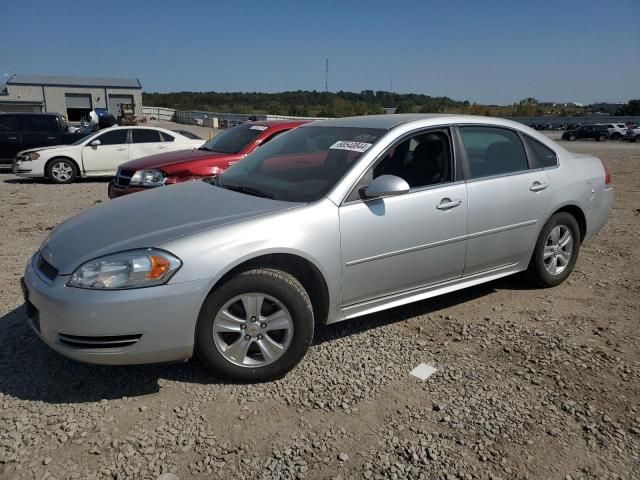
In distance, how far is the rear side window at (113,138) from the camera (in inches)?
480

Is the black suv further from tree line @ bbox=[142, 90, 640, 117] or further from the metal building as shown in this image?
tree line @ bbox=[142, 90, 640, 117]

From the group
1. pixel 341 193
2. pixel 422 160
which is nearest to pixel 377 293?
pixel 341 193

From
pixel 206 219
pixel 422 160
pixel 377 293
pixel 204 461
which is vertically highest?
pixel 422 160

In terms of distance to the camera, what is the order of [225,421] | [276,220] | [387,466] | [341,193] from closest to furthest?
[387,466] < [225,421] < [276,220] < [341,193]

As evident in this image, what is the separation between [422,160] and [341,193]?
0.91 metres

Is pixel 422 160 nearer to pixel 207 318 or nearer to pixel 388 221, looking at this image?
pixel 388 221

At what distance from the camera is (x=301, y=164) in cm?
388

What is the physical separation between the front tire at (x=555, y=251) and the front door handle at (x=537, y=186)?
0.33 metres

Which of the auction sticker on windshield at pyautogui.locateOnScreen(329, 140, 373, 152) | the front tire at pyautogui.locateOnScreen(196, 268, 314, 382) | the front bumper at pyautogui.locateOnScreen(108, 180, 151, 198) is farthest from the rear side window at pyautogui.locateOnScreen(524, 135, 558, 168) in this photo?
the front bumper at pyautogui.locateOnScreen(108, 180, 151, 198)

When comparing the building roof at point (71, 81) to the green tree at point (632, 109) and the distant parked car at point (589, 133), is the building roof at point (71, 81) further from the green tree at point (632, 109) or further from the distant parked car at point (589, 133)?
the green tree at point (632, 109)

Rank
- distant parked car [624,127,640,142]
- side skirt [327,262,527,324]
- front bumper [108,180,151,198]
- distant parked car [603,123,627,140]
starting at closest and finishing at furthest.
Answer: side skirt [327,262,527,324]
front bumper [108,180,151,198]
distant parked car [624,127,640,142]
distant parked car [603,123,627,140]

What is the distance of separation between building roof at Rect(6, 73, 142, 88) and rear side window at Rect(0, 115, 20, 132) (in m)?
45.5

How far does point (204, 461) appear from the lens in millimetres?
2445

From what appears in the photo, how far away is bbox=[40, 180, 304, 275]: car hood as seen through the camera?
2885 millimetres
